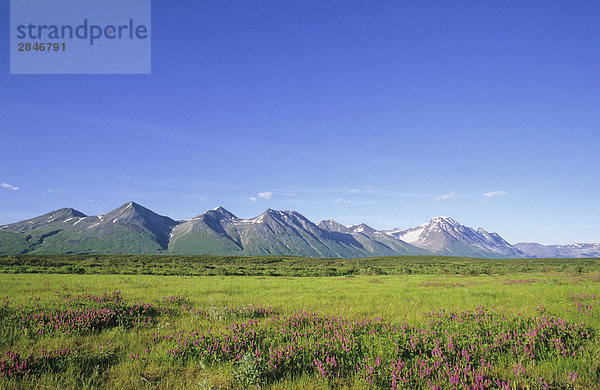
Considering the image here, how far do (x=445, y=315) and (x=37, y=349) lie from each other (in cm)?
1068

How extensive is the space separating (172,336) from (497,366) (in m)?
6.81

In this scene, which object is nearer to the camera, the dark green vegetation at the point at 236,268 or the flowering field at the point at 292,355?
the flowering field at the point at 292,355

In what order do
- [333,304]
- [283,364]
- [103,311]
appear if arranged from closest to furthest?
[283,364] → [103,311] → [333,304]

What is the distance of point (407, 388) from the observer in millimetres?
4348

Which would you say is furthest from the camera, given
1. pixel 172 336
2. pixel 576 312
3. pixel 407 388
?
pixel 576 312

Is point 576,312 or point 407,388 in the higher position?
point 407,388

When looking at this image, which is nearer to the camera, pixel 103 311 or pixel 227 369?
pixel 227 369

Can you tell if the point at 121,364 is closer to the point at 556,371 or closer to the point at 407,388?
the point at 407,388

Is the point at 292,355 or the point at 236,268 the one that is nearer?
the point at 292,355

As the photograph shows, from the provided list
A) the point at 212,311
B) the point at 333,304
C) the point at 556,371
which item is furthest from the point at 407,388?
the point at 333,304

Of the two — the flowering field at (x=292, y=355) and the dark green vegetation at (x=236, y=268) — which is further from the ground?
the flowering field at (x=292, y=355)

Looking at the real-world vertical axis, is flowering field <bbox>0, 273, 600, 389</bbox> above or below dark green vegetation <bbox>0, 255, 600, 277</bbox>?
above

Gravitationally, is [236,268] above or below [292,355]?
below

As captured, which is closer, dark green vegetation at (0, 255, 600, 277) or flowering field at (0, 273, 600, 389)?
flowering field at (0, 273, 600, 389)
